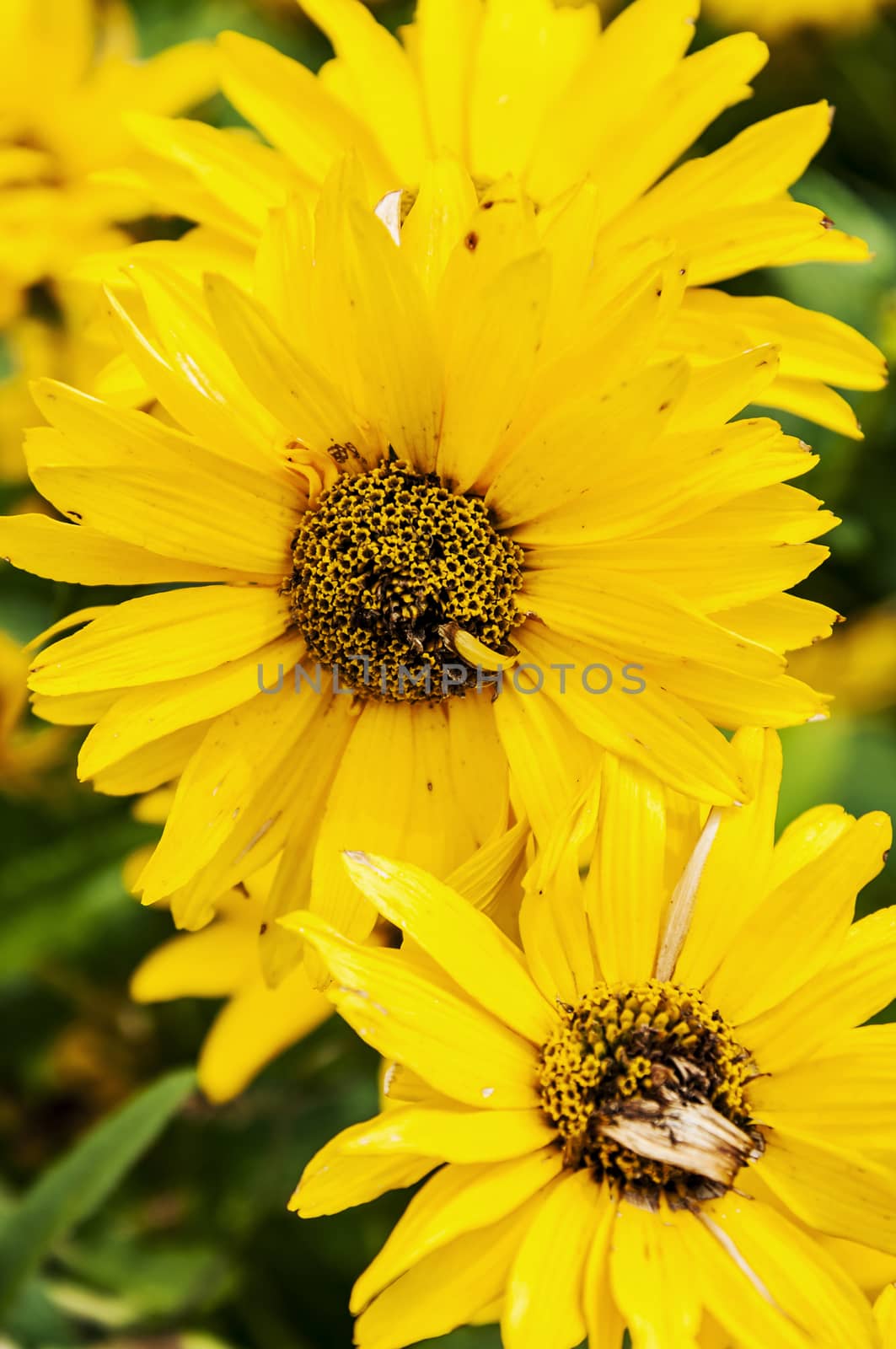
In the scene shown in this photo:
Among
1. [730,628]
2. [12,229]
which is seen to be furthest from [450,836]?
[12,229]

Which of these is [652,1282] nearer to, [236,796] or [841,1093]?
[841,1093]

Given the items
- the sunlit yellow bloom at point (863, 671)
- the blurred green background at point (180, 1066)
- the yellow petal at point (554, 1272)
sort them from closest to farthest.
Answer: the yellow petal at point (554, 1272)
the blurred green background at point (180, 1066)
the sunlit yellow bloom at point (863, 671)

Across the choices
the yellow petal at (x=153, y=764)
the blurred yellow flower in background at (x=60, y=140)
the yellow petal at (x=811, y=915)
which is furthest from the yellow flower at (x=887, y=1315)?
the blurred yellow flower in background at (x=60, y=140)

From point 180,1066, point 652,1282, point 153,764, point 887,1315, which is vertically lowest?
point 180,1066

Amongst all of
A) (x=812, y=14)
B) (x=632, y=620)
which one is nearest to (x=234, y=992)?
(x=632, y=620)

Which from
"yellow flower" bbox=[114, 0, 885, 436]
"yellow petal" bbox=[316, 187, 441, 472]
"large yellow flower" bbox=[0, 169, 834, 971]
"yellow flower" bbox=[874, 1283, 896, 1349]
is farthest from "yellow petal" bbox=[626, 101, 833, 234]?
"yellow flower" bbox=[874, 1283, 896, 1349]

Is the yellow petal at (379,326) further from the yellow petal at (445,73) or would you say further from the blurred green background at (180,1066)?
the blurred green background at (180,1066)

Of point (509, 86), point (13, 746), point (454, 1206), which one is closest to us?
point (454, 1206)

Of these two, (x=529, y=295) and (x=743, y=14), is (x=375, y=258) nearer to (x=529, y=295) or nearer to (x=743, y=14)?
(x=529, y=295)
